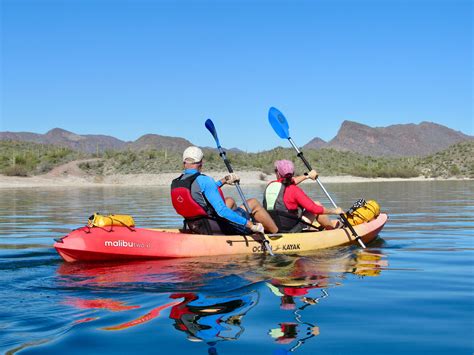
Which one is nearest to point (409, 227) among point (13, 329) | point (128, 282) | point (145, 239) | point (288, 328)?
point (145, 239)

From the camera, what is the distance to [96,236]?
24.7 feet

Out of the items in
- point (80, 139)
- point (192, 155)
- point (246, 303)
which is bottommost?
point (246, 303)

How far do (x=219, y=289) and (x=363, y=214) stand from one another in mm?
5279

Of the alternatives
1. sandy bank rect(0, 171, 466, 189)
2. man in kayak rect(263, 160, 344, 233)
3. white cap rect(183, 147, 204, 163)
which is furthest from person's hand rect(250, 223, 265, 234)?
sandy bank rect(0, 171, 466, 189)

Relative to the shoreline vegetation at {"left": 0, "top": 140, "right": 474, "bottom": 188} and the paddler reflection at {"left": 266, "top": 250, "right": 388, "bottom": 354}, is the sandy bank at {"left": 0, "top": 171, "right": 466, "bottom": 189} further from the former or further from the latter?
the paddler reflection at {"left": 266, "top": 250, "right": 388, "bottom": 354}

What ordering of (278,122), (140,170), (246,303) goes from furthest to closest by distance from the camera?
(140,170) < (278,122) < (246,303)

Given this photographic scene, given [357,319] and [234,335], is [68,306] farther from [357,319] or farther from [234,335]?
[357,319]

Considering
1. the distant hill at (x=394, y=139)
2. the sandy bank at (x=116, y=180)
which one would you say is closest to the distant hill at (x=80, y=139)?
the distant hill at (x=394, y=139)

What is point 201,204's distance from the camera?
7.91m

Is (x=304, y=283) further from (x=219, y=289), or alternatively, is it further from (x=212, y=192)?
(x=212, y=192)

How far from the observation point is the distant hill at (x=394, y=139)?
140 m

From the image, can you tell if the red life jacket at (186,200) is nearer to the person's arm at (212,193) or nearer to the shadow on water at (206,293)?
the person's arm at (212,193)

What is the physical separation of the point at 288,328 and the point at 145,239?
3.85 meters

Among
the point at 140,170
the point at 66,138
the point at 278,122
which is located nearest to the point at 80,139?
the point at 66,138
